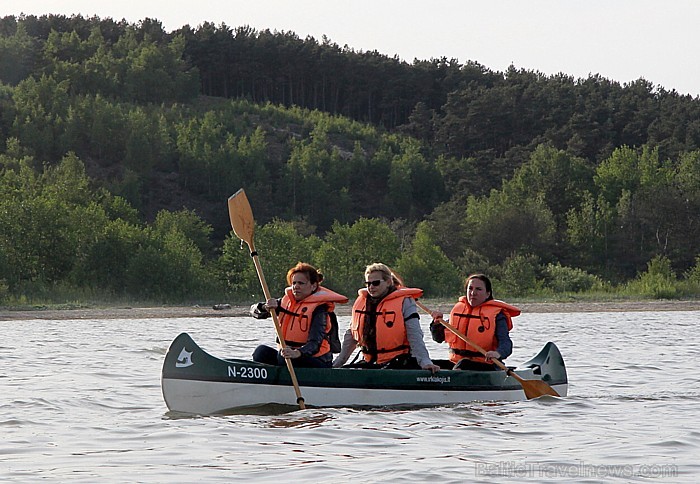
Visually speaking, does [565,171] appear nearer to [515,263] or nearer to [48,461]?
[515,263]

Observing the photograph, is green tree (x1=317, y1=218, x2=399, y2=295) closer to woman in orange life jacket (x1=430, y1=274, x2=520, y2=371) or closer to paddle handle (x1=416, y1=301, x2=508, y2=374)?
woman in orange life jacket (x1=430, y1=274, x2=520, y2=371)

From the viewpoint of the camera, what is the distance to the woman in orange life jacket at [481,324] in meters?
10.6

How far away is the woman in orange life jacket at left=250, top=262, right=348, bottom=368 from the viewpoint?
9.78 m

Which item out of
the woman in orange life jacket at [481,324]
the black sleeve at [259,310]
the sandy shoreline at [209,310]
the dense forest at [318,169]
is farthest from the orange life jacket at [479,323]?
the dense forest at [318,169]

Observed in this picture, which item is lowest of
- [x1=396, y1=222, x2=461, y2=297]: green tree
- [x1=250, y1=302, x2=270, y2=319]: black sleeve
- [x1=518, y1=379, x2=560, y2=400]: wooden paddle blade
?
[x1=518, y1=379, x2=560, y2=400]: wooden paddle blade

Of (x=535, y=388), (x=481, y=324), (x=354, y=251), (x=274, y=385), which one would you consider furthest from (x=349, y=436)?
(x=354, y=251)

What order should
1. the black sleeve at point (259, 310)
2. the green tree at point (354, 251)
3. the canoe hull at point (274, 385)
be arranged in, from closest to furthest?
the canoe hull at point (274, 385) → the black sleeve at point (259, 310) → the green tree at point (354, 251)

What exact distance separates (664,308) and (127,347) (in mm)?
19705

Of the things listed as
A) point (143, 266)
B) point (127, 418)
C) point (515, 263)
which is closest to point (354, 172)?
point (515, 263)

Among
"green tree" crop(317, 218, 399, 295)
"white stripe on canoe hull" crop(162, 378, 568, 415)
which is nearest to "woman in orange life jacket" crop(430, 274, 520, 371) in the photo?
"white stripe on canoe hull" crop(162, 378, 568, 415)

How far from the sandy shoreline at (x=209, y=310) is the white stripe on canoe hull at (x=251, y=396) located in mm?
17219

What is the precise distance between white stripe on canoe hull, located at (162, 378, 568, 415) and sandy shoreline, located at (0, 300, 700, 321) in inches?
678

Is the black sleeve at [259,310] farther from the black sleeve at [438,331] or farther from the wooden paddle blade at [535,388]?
the wooden paddle blade at [535,388]

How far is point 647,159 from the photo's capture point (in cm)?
5506
